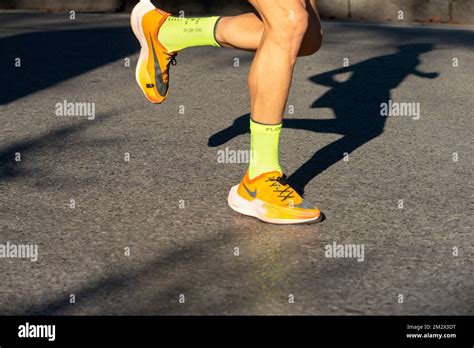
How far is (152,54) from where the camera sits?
5.61 meters

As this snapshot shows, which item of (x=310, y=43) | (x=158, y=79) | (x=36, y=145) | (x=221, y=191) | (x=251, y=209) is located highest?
(x=310, y=43)

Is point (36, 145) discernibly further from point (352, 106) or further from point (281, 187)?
point (352, 106)

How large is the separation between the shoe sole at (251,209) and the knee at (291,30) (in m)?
0.65

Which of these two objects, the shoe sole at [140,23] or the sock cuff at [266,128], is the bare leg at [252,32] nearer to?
the sock cuff at [266,128]

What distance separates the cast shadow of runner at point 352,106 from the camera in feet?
19.3

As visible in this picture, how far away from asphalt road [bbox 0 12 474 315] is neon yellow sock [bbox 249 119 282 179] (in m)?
0.24

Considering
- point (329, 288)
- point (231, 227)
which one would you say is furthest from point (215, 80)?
point (329, 288)

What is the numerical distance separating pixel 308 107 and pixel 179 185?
7.15 feet

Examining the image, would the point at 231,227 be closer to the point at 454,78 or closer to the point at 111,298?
the point at 111,298

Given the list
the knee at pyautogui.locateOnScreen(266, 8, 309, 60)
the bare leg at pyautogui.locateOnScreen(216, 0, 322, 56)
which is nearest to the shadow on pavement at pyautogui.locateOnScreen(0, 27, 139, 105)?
the bare leg at pyautogui.locateOnScreen(216, 0, 322, 56)

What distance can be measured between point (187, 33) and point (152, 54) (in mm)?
355

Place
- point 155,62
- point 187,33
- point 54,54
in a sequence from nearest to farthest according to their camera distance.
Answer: point 187,33 → point 155,62 → point 54,54

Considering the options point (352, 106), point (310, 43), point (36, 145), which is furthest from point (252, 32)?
point (352, 106)

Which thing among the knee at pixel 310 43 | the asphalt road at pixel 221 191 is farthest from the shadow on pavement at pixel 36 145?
the knee at pixel 310 43
